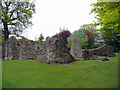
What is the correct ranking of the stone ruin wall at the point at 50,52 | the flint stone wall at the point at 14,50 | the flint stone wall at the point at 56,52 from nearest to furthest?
the flint stone wall at the point at 56,52, the stone ruin wall at the point at 50,52, the flint stone wall at the point at 14,50

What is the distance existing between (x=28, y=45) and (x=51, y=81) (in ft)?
34.6

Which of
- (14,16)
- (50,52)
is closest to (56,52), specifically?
(50,52)

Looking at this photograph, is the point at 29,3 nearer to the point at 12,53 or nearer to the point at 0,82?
the point at 12,53

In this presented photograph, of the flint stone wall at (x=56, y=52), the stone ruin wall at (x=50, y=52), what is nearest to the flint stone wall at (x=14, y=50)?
the stone ruin wall at (x=50, y=52)

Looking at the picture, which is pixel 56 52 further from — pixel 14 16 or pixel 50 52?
pixel 14 16

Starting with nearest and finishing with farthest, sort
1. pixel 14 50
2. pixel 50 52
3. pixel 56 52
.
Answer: pixel 56 52 < pixel 50 52 < pixel 14 50

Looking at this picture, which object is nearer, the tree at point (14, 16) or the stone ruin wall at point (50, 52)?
the stone ruin wall at point (50, 52)

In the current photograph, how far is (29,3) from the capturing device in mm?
14617

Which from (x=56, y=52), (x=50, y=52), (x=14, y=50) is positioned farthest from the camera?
(x=14, y=50)

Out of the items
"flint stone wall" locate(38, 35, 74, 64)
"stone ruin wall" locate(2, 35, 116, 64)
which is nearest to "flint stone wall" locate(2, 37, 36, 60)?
"stone ruin wall" locate(2, 35, 116, 64)

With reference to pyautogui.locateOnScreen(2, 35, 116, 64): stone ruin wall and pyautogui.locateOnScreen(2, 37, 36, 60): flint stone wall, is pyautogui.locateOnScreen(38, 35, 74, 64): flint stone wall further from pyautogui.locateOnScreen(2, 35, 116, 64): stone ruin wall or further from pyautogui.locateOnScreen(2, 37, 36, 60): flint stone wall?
pyautogui.locateOnScreen(2, 37, 36, 60): flint stone wall

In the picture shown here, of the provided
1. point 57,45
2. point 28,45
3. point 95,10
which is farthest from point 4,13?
point 95,10

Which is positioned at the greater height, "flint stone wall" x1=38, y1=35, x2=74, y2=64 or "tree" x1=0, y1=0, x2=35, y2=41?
"tree" x1=0, y1=0, x2=35, y2=41

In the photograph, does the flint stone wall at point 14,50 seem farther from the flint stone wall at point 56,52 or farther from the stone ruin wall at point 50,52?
the flint stone wall at point 56,52
